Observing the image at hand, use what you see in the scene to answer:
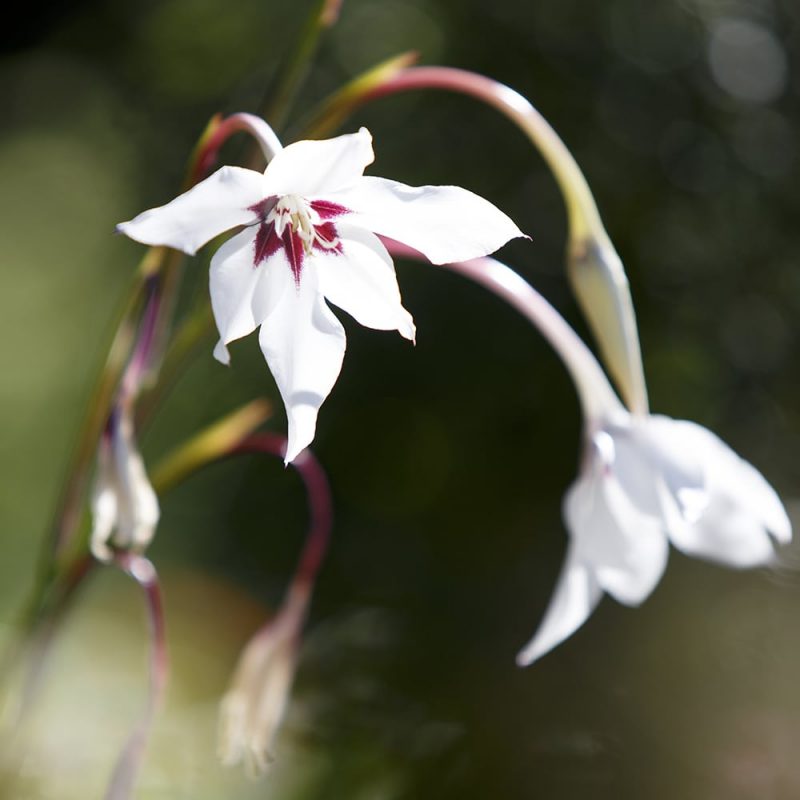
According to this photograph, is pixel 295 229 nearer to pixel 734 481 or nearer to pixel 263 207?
pixel 263 207

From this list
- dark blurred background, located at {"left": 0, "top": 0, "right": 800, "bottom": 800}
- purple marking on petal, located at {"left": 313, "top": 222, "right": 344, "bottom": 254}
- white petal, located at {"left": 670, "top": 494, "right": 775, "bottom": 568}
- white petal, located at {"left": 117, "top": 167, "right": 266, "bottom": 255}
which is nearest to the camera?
white petal, located at {"left": 117, "top": 167, "right": 266, "bottom": 255}

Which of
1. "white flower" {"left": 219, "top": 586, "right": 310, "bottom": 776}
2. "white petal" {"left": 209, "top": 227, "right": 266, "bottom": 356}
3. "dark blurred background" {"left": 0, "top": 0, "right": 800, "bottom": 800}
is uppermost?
"white petal" {"left": 209, "top": 227, "right": 266, "bottom": 356}

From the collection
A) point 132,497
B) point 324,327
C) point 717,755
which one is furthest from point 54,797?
point 717,755

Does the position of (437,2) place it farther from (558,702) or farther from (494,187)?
(558,702)

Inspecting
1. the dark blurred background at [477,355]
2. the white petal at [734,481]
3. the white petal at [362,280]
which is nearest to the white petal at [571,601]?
the white petal at [734,481]

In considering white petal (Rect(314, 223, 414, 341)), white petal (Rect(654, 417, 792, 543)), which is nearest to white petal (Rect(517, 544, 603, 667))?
white petal (Rect(654, 417, 792, 543))

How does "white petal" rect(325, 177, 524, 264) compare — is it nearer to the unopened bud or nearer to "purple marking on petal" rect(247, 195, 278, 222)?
"purple marking on petal" rect(247, 195, 278, 222)

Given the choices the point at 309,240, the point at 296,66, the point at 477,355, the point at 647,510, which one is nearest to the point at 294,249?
the point at 309,240
